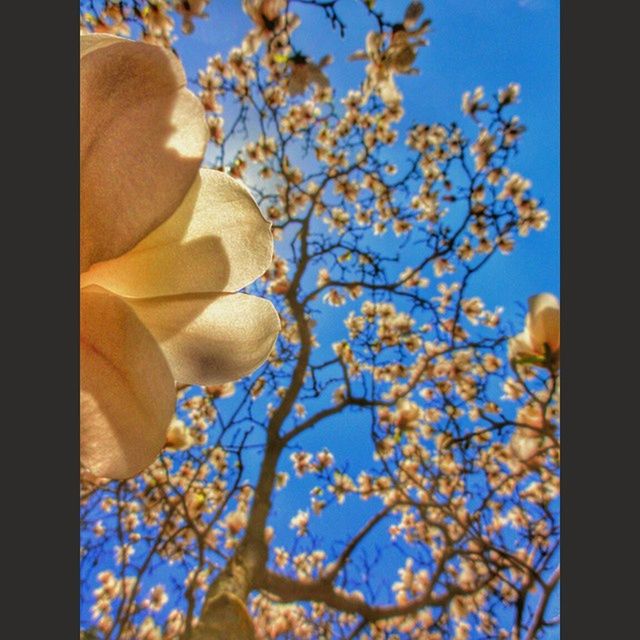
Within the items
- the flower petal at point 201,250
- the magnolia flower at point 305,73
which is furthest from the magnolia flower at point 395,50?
the flower petal at point 201,250

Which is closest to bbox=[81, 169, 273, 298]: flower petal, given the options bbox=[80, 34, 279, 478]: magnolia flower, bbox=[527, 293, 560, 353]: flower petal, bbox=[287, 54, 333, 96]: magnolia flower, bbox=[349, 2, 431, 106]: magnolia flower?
bbox=[80, 34, 279, 478]: magnolia flower

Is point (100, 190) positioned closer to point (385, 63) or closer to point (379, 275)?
point (385, 63)

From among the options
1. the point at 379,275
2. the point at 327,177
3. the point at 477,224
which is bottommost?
the point at 379,275

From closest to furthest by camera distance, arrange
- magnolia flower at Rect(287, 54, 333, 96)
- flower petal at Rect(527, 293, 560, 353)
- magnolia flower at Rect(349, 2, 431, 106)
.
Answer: flower petal at Rect(527, 293, 560, 353) → magnolia flower at Rect(349, 2, 431, 106) → magnolia flower at Rect(287, 54, 333, 96)

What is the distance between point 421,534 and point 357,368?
346mm

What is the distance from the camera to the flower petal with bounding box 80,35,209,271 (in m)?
0.12

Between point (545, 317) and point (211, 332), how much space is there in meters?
0.41

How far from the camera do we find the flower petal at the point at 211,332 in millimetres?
148

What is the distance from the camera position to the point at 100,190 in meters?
0.12

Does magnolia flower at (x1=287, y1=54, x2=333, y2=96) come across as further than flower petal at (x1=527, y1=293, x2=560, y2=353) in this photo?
Yes

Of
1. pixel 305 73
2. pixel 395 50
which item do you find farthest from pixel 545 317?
pixel 305 73

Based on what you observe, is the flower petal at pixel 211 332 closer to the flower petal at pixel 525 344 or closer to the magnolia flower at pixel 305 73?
the flower petal at pixel 525 344

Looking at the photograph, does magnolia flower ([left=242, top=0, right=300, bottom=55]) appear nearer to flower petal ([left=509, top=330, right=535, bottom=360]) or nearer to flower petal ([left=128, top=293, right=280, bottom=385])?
flower petal ([left=509, top=330, right=535, bottom=360])

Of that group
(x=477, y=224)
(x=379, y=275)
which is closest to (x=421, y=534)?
(x=379, y=275)
